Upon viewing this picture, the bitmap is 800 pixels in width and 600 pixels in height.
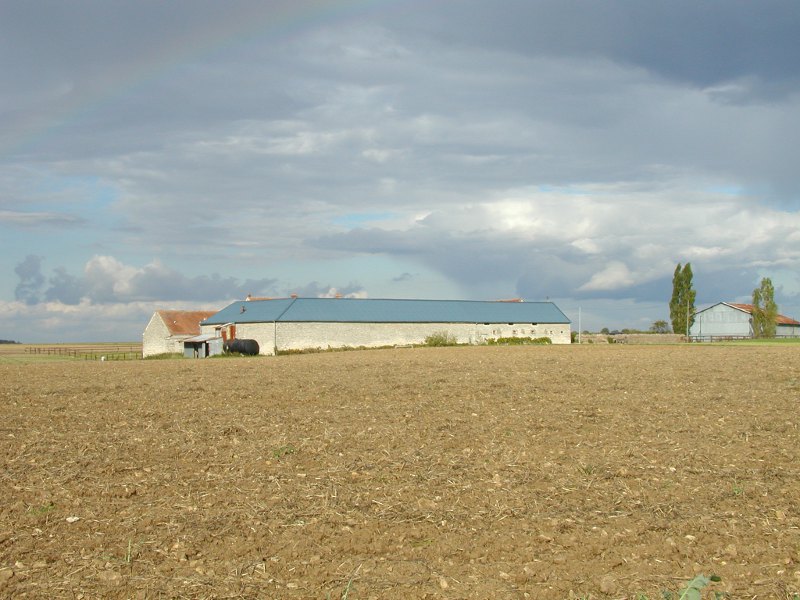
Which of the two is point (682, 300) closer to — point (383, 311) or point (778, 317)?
point (778, 317)

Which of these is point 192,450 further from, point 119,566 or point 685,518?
point 685,518

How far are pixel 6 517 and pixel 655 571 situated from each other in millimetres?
8281

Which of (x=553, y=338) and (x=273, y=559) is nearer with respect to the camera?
(x=273, y=559)

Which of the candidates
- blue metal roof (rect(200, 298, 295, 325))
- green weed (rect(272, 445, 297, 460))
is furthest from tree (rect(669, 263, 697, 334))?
green weed (rect(272, 445, 297, 460))

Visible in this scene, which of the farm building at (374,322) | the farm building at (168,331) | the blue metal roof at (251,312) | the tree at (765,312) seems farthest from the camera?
the tree at (765,312)

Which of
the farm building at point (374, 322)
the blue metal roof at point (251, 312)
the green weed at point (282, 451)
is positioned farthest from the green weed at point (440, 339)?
the green weed at point (282, 451)

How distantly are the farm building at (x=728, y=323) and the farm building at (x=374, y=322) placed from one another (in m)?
38.2

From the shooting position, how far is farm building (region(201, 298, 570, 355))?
80.8m

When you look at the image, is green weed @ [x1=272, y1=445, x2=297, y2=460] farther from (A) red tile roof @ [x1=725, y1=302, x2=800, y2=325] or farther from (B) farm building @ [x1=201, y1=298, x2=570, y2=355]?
(A) red tile roof @ [x1=725, y1=302, x2=800, y2=325]

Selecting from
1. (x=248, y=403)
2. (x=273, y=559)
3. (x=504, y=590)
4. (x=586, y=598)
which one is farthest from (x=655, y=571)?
(x=248, y=403)

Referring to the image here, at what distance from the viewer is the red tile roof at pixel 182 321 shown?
9425 cm

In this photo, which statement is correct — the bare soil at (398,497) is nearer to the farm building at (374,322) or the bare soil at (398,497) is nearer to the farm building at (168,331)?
the farm building at (374,322)

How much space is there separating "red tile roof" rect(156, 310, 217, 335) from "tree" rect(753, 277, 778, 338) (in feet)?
264

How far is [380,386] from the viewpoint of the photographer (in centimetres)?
2578
